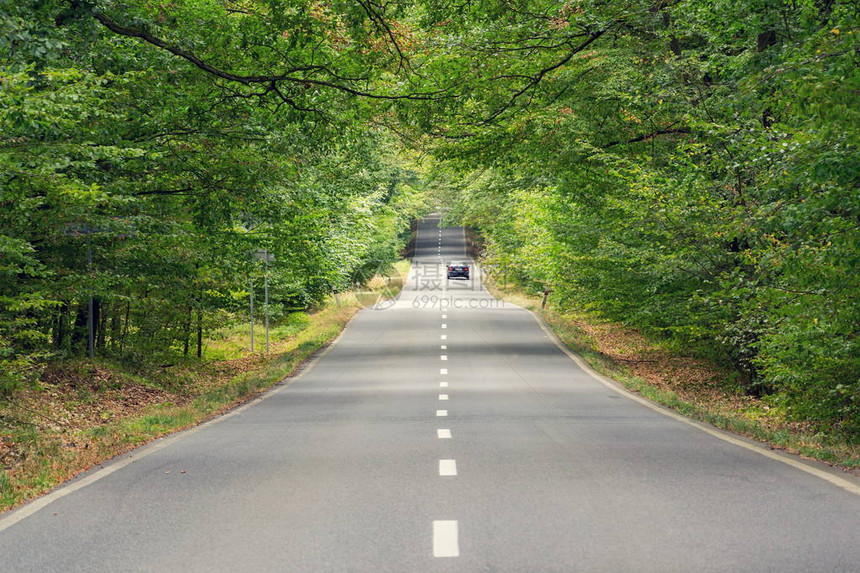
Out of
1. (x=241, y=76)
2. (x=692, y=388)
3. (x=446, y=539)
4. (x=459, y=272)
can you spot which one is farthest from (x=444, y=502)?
(x=459, y=272)

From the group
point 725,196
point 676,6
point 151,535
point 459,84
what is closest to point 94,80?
point 459,84

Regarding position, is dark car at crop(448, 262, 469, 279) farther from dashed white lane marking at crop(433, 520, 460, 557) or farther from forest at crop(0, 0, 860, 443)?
dashed white lane marking at crop(433, 520, 460, 557)

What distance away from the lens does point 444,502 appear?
24.7 ft

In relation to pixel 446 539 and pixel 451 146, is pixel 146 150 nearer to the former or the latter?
pixel 451 146

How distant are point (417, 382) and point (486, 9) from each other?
32.8ft

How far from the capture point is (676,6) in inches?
672

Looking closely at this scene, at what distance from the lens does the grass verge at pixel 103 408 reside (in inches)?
396

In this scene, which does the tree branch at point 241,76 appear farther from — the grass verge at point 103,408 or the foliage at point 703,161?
the grass verge at point 103,408

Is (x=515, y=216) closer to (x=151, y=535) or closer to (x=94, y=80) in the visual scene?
(x=94, y=80)

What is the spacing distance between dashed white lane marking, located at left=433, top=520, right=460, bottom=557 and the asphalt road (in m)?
0.01

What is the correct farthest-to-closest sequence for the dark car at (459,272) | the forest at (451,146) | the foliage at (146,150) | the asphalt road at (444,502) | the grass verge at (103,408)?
the dark car at (459,272), the foliage at (146,150), the forest at (451,146), the grass verge at (103,408), the asphalt road at (444,502)

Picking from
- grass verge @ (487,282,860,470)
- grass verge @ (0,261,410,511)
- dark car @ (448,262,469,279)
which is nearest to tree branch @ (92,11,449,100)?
grass verge @ (0,261,410,511)

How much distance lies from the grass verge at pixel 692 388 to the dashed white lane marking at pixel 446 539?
469 centimetres

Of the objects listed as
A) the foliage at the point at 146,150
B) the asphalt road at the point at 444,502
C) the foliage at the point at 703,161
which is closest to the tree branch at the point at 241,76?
the foliage at the point at 146,150
